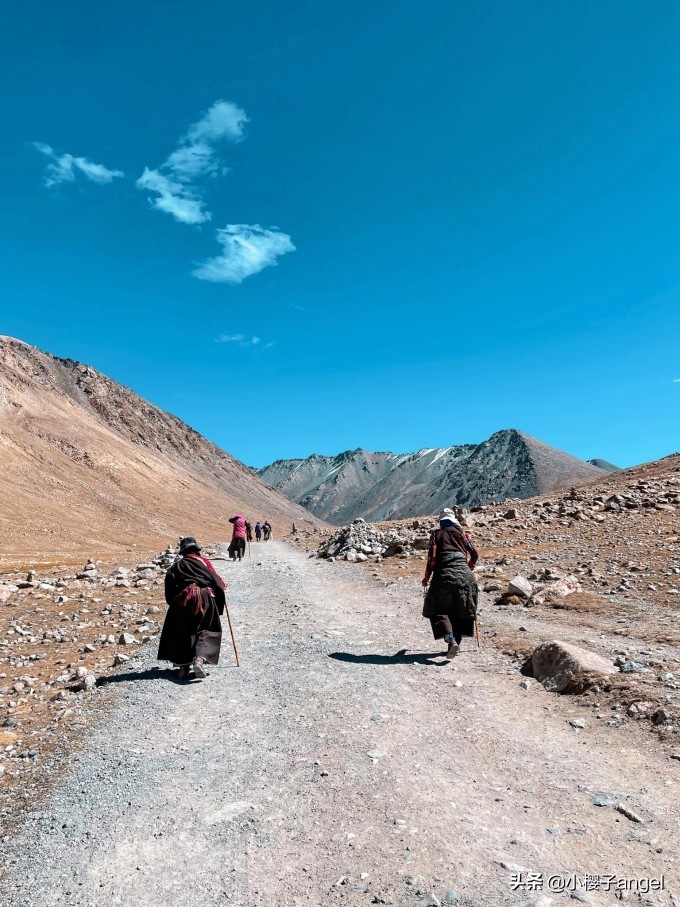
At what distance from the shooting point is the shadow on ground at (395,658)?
9.34 m

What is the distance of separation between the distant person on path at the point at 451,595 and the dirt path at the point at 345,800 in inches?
57.1

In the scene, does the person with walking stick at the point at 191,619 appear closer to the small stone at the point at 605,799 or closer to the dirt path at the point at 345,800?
the dirt path at the point at 345,800

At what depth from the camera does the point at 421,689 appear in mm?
7824

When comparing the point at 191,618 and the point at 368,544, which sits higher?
the point at 368,544

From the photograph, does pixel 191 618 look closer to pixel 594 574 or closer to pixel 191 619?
pixel 191 619

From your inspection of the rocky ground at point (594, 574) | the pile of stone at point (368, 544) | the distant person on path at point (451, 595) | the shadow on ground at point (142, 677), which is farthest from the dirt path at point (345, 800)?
the pile of stone at point (368, 544)

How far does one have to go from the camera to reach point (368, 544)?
29.5m

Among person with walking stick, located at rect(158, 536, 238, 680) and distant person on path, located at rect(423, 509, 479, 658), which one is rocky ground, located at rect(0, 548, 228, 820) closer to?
person with walking stick, located at rect(158, 536, 238, 680)

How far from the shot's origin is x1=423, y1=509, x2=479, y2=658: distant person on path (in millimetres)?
9883

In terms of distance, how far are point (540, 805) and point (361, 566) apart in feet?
67.0

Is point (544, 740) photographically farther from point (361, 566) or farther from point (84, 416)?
point (84, 416)

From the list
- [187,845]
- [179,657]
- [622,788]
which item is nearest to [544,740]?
[622,788]

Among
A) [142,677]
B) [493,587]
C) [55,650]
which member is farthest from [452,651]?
[55,650]

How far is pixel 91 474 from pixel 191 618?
94.4m
